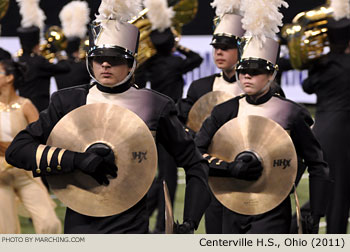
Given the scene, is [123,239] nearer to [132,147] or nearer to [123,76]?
[132,147]

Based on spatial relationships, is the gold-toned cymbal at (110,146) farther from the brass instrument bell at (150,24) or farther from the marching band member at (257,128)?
the brass instrument bell at (150,24)

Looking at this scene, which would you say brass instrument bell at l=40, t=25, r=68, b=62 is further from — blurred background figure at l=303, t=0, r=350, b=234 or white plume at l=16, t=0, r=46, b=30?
blurred background figure at l=303, t=0, r=350, b=234

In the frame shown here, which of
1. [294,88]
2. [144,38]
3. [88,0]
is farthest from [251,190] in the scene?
[294,88]

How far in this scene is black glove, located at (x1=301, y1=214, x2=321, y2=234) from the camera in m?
5.11

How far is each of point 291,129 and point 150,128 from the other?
1.31 meters

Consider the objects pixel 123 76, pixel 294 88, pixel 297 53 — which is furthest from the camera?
pixel 294 88

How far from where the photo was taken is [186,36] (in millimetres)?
16875

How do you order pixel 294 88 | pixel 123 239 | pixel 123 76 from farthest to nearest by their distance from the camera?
pixel 294 88 → pixel 123 76 → pixel 123 239

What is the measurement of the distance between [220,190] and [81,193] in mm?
1311

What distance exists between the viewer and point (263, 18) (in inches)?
208

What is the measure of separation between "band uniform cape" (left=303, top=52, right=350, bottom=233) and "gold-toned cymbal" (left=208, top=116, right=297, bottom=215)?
2.31m

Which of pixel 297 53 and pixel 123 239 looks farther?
pixel 297 53

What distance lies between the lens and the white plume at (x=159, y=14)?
8625mm

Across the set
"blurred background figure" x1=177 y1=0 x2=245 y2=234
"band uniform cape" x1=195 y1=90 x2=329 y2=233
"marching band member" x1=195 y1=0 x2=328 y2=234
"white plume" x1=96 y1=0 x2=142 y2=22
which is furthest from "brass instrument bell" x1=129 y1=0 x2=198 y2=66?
"white plume" x1=96 y1=0 x2=142 y2=22
